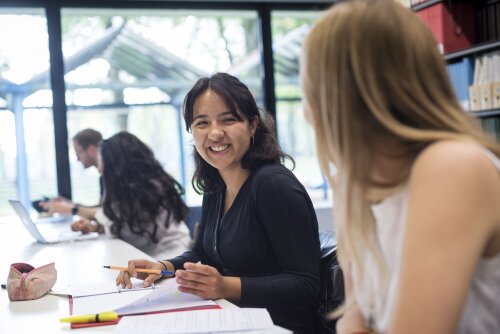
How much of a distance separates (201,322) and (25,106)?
Answer: 375 centimetres

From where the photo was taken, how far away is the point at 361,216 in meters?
0.89

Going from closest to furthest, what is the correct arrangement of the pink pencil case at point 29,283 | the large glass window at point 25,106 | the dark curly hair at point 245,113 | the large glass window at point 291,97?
the pink pencil case at point 29,283, the dark curly hair at point 245,113, the large glass window at point 25,106, the large glass window at point 291,97

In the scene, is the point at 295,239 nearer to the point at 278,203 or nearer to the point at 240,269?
the point at 278,203

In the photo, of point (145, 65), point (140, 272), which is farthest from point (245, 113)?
point (145, 65)

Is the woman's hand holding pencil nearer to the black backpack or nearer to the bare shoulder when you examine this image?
the black backpack

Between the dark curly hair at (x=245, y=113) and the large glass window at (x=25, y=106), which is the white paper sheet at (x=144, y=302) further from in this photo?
the large glass window at (x=25, y=106)

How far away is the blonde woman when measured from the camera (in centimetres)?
→ 76

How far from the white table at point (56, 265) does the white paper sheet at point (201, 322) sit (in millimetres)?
74

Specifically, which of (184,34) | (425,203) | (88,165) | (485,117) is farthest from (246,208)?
(184,34)

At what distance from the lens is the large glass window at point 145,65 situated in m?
4.54

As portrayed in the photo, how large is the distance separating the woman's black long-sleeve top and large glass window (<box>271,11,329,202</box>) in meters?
3.26

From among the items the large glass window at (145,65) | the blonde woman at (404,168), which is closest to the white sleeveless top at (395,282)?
the blonde woman at (404,168)

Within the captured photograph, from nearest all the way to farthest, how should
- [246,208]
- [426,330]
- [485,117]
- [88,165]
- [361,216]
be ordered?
1. [426,330]
2. [361,216]
3. [246,208]
4. [485,117]
5. [88,165]

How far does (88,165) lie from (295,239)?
9.93ft
